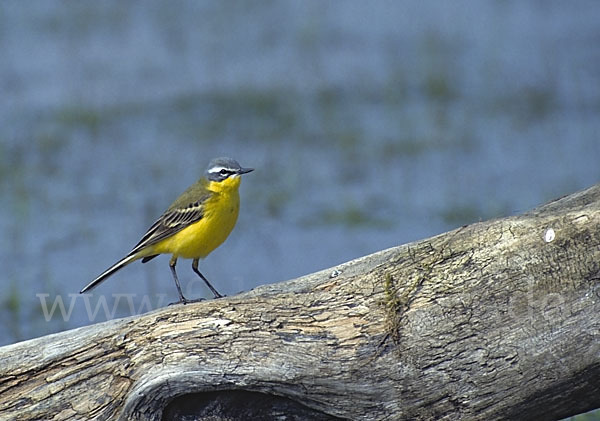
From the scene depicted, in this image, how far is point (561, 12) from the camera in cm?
1834

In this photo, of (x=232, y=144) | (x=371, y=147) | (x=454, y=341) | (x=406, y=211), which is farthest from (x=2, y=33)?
(x=454, y=341)

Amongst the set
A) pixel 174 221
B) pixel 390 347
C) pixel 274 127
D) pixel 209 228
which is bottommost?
pixel 390 347

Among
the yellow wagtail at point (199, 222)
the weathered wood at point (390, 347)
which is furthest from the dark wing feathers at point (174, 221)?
the weathered wood at point (390, 347)

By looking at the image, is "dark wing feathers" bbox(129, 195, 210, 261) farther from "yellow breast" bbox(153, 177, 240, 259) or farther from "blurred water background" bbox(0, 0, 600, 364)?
"blurred water background" bbox(0, 0, 600, 364)

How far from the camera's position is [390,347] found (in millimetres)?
5902

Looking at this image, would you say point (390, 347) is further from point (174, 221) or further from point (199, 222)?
point (174, 221)

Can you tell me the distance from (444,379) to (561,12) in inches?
532

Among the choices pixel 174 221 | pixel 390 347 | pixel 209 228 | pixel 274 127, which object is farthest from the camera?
pixel 274 127

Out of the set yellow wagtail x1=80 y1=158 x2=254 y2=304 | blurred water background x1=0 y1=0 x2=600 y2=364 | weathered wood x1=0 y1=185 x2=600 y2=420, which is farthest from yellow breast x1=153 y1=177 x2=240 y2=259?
blurred water background x1=0 y1=0 x2=600 y2=364

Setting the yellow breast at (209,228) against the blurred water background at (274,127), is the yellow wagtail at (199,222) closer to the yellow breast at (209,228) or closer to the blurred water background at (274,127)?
the yellow breast at (209,228)

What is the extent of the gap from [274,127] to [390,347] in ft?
31.3

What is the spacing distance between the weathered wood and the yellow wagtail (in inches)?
71.3

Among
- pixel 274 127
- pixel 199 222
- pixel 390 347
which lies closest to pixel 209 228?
pixel 199 222

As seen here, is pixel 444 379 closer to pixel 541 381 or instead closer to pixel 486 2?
pixel 541 381
